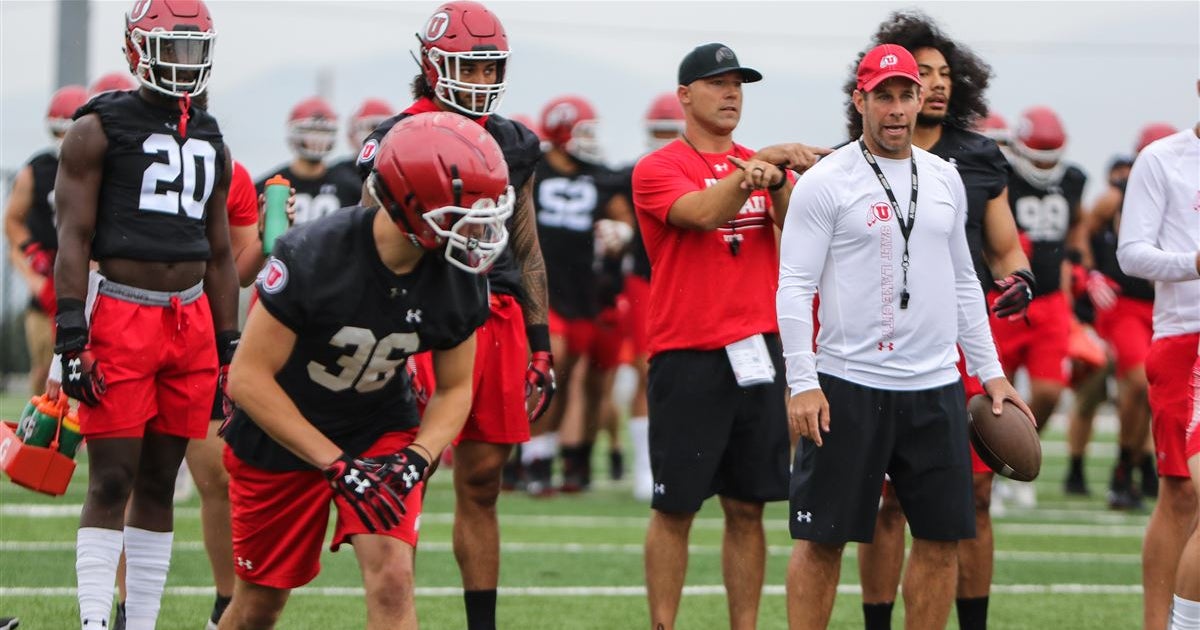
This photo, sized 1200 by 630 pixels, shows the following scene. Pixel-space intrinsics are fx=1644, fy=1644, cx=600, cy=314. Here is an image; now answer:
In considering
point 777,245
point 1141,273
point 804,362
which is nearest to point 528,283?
point 777,245

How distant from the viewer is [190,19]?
18.8 feet

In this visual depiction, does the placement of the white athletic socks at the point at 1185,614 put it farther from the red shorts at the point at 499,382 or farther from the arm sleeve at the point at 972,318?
the red shorts at the point at 499,382

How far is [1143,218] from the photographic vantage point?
6078 millimetres

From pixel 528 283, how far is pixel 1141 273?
2.26m

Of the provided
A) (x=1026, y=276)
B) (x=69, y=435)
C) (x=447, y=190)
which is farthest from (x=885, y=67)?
(x=69, y=435)

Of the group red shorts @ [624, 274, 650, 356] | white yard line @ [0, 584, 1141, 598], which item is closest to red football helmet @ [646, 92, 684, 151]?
red shorts @ [624, 274, 650, 356]

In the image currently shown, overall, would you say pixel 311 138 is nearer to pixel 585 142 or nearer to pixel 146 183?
pixel 585 142

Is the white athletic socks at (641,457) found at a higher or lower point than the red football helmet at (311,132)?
lower

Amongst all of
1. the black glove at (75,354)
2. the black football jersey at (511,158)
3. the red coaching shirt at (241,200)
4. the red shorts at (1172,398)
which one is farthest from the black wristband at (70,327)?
the red shorts at (1172,398)

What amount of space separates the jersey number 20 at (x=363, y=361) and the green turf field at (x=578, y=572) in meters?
2.35

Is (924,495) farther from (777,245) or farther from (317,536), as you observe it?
(317,536)

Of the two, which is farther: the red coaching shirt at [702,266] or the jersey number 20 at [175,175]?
the red coaching shirt at [702,266]

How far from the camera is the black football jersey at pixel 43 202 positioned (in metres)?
10.6

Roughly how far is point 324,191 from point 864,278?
17.6 ft
